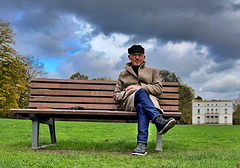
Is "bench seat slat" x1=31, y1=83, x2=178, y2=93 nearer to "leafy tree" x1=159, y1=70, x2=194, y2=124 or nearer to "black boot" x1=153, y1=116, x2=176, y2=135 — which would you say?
"black boot" x1=153, y1=116, x2=176, y2=135

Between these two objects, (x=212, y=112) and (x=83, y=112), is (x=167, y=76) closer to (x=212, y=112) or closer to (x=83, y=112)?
(x=83, y=112)

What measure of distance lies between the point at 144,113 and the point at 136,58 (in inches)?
48.2

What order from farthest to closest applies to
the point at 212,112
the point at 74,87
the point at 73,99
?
the point at 212,112
the point at 74,87
the point at 73,99

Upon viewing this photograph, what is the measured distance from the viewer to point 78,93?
6.12 metres

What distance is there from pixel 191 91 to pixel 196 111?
4796 centimetres

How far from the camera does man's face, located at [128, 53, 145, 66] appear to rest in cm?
541

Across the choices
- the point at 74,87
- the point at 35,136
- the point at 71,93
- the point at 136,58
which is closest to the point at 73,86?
the point at 74,87

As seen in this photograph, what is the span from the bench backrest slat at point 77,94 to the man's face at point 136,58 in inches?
36.3

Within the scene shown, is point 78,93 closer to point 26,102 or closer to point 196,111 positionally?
point 26,102

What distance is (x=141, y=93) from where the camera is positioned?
4785 millimetres

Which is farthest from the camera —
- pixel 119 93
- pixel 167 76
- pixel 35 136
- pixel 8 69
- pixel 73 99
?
pixel 167 76

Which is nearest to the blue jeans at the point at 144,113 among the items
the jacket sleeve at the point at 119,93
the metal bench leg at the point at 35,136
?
the jacket sleeve at the point at 119,93

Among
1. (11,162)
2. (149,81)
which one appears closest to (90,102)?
(149,81)

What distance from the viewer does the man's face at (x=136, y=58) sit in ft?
17.7
